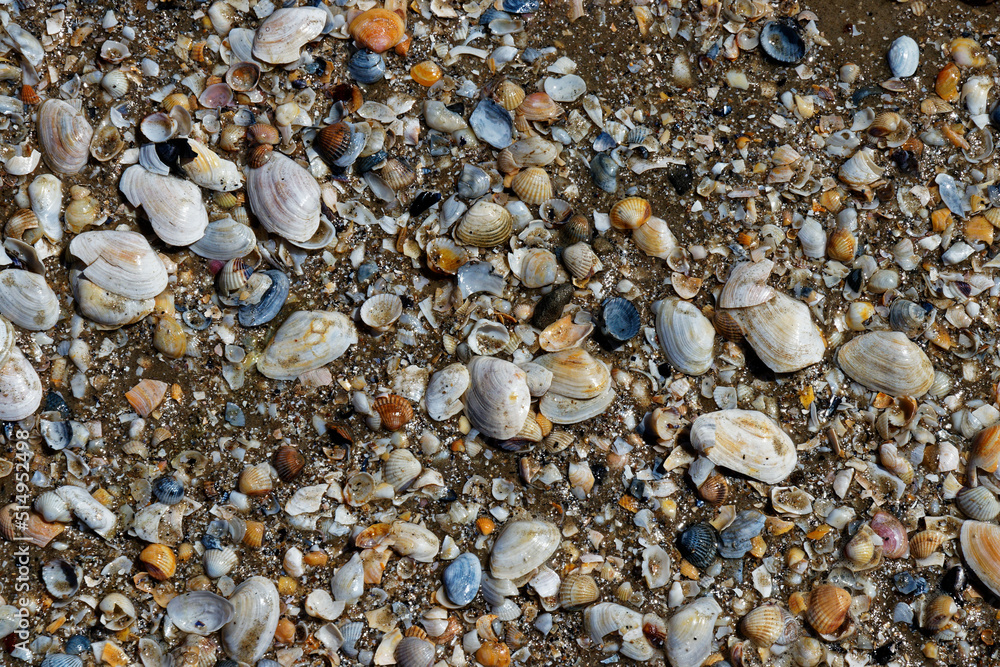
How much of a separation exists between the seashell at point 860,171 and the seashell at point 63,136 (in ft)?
A: 9.79

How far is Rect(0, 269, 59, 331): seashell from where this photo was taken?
99.4 inches

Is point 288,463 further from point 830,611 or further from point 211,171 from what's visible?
point 830,611

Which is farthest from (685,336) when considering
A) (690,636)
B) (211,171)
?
(211,171)

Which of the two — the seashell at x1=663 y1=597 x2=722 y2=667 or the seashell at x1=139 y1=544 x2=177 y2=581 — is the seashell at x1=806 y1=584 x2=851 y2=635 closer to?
the seashell at x1=663 y1=597 x2=722 y2=667

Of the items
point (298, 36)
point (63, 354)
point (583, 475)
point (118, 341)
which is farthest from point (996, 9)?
point (63, 354)

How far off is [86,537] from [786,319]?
9.04 ft

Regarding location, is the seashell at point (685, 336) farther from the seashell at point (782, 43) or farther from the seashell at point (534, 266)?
the seashell at point (782, 43)

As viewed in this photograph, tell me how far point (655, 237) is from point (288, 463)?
5.44ft

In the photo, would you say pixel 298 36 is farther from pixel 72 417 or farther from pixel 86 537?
pixel 86 537

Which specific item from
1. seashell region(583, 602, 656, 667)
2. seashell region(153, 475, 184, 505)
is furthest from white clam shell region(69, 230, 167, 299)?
seashell region(583, 602, 656, 667)

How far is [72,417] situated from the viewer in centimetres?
261

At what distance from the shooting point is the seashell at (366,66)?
2789 mm

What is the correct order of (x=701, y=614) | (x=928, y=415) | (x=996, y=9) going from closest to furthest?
(x=701, y=614) → (x=928, y=415) → (x=996, y=9)

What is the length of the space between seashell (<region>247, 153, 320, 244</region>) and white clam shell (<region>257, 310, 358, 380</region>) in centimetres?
32
